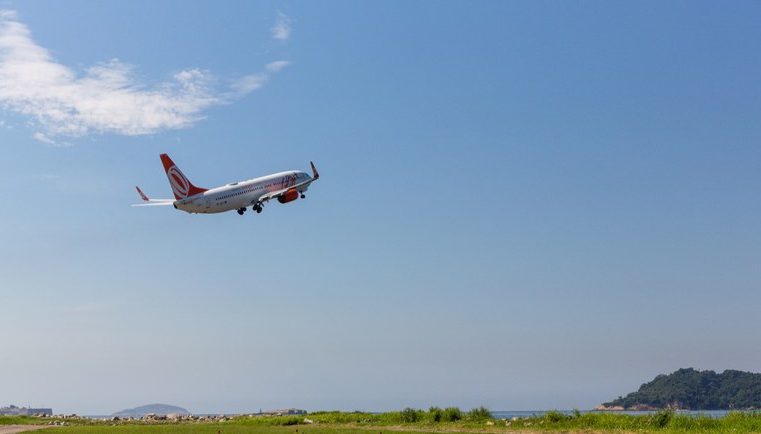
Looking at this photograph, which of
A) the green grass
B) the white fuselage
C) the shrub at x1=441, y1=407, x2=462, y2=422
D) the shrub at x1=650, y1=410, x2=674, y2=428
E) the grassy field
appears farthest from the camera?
the white fuselage

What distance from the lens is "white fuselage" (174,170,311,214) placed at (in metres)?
99.6

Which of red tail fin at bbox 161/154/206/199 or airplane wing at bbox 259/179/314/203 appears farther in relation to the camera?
airplane wing at bbox 259/179/314/203

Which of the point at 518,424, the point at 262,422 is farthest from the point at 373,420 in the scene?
the point at 518,424

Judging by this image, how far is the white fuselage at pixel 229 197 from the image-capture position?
99.6 meters

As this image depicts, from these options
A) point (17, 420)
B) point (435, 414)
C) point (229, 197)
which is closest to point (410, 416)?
point (435, 414)

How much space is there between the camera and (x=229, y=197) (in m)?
101

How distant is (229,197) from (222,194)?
906mm

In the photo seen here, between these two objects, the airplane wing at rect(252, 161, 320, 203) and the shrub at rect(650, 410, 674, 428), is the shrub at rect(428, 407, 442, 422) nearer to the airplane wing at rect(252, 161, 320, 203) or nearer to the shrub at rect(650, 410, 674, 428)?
the shrub at rect(650, 410, 674, 428)

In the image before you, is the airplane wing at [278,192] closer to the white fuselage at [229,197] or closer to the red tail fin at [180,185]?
the white fuselage at [229,197]

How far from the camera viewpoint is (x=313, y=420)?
187 feet

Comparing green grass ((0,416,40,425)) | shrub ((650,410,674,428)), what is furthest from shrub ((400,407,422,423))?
green grass ((0,416,40,425))

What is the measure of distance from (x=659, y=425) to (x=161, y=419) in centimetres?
4221

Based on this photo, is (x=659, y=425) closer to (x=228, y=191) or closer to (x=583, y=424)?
(x=583, y=424)

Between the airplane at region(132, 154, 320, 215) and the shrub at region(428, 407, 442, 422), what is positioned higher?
the airplane at region(132, 154, 320, 215)
